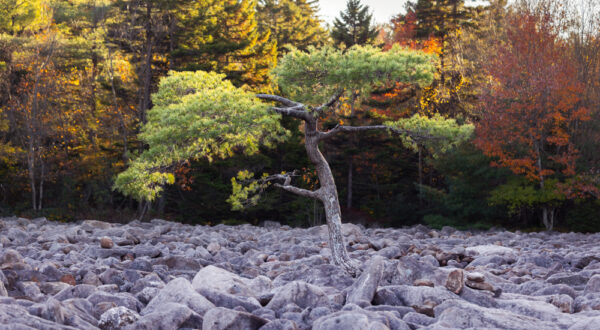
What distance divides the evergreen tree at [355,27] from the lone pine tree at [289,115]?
17347mm

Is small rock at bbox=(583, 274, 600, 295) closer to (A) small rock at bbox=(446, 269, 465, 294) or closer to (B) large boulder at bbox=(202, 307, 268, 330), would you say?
(A) small rock at bbox=(446, 269, 465, 294)

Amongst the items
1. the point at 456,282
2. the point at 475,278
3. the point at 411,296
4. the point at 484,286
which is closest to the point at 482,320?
the point at 411,296

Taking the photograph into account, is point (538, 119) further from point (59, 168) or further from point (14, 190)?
point (14, 190)

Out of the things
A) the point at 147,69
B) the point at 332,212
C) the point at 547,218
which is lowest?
the point at 547,218

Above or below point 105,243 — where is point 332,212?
above

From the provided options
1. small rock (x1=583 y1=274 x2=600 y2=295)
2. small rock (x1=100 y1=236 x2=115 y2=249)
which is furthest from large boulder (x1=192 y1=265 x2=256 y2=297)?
small rock (x1=100 y1=236 x2=115 y2=249)

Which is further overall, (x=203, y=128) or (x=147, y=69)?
(x=147, y=69)

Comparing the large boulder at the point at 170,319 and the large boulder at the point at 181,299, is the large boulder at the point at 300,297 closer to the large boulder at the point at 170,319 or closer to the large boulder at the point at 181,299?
the large boulder at the point at 181,299

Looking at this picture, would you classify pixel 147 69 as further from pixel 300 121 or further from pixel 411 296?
pixel 411 296

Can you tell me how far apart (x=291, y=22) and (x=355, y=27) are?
12976 mm

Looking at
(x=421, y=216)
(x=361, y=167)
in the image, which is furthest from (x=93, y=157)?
(x=421, y=216)

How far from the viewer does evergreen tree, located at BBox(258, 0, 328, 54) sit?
34.1 meters

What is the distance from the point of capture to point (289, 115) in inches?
302

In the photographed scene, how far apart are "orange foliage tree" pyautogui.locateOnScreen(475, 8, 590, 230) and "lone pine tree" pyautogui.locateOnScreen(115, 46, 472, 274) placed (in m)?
11.3
